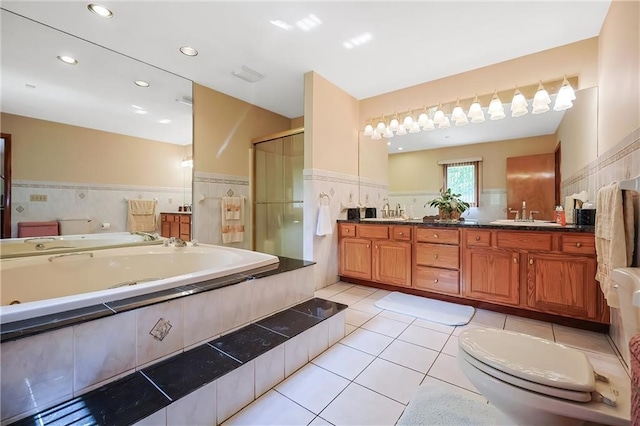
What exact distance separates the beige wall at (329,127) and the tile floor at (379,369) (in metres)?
1.66

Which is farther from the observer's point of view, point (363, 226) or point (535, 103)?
point (363, 226)

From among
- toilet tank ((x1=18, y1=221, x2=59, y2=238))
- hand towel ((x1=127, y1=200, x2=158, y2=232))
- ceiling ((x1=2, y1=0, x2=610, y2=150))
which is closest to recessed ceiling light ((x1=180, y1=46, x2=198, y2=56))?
ceiling ((x1=2, y1=0, x2=610, y2=150))

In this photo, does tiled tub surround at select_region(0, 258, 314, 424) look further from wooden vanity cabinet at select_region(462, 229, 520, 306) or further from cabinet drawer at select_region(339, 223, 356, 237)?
wooden vanity cabinet at select_region(462, 229, 520, 306)

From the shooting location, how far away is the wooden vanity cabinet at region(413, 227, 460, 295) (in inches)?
96.1

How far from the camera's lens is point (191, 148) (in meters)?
2.96

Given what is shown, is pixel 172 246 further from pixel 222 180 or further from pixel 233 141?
pixel 233 141

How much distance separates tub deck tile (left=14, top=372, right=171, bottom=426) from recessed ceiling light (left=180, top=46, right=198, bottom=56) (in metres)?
2.56

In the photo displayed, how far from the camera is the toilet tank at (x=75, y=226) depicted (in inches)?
79.7

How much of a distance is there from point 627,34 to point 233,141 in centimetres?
350

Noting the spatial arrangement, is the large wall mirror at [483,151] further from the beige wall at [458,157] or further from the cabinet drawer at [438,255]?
the cabinet drawer at [438,255]

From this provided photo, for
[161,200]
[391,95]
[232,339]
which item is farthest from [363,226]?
[161,200]

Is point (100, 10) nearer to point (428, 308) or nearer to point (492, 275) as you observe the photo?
point (428, 308)

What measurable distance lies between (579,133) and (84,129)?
13.6 ft

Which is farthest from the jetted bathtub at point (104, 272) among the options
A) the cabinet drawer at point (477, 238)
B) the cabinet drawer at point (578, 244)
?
the cabinet drawer at point (578, 244)
